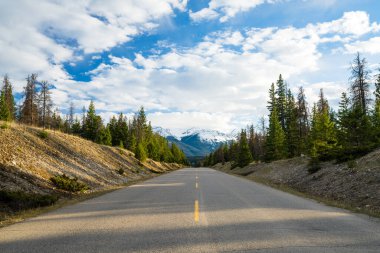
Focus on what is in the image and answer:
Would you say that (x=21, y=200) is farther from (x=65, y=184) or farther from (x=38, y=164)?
(x=38, y=164)

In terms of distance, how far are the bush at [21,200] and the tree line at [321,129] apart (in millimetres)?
20397

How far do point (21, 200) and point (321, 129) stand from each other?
33.4 m

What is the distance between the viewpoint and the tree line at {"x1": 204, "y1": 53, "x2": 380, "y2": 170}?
2639 centimetres

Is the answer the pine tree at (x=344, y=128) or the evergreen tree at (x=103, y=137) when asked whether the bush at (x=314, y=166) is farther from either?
the evergreen tree at (x=103, y=137)

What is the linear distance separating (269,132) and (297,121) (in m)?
7.51

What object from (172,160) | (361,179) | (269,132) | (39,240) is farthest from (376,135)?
(172,160)

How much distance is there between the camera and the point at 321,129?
1444 inches

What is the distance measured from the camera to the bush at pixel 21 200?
12.0 meters

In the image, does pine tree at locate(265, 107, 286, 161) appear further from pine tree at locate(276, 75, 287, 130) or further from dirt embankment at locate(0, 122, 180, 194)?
dirt embankment at locate(0, 122, 180, 194)

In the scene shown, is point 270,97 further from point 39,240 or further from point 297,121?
point 39,240

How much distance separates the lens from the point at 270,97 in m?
60.6

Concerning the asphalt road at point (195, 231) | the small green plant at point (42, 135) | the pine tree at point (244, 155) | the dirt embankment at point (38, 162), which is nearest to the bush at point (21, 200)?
the dirt embankment at point (38, 162)

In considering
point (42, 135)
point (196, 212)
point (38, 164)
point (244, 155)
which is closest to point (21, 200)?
point (196, 212)

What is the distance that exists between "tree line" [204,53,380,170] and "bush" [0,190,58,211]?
2040cm
